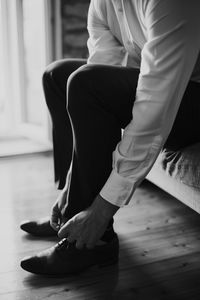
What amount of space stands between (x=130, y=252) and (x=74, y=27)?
140cm

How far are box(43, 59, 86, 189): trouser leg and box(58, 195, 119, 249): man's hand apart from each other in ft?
1.01

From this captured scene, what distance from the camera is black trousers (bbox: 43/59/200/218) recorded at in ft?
2.96

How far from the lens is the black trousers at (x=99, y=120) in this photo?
90 cm

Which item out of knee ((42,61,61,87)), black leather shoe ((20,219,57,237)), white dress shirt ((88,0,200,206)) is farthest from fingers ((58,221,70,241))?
knee ((42,61,61,87))

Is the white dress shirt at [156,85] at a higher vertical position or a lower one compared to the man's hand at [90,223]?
higher

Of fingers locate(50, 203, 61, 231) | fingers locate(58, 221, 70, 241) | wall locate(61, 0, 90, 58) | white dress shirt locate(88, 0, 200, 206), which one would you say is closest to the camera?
white dress shirt locate(88, 0, 200, 206)

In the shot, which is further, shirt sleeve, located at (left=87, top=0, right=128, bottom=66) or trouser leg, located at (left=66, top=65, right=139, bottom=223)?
shirt sleeve, located at (left=87, top=0, right=128, bottom=66)

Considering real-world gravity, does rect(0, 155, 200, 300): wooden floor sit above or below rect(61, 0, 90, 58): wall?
below

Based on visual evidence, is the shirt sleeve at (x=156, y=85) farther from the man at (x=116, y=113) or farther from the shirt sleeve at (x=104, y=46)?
the shirt sleeve at (x=104, y=46)

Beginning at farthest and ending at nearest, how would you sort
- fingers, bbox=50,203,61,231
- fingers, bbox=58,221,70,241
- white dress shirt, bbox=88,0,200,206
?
fingers, bbox=50,203,61,231 → fingers, bbox=58,221,70,241 → white dress shirt, bbox=88,0,200,206

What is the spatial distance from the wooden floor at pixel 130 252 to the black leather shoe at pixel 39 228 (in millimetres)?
21

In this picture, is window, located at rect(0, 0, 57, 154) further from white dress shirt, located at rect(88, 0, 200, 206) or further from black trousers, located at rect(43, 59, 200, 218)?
white dress shirt, located at rect(88, 0, 200, 206)

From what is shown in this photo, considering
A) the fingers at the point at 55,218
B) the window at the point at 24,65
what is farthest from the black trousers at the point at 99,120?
the window at the point at 24,65

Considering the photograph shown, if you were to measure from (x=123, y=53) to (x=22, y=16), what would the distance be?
120 cm
